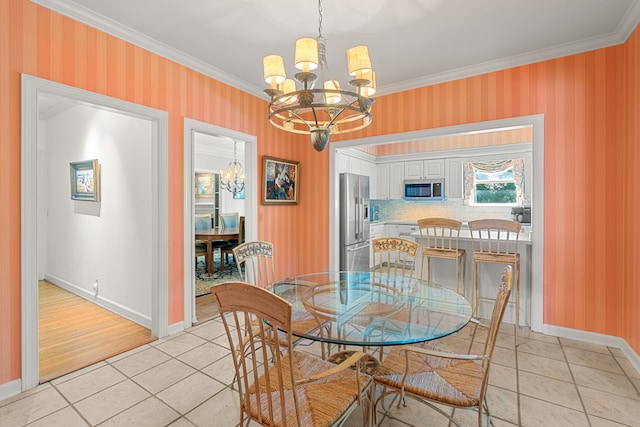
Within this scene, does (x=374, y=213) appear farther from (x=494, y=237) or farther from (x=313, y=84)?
(x=313, y=84)

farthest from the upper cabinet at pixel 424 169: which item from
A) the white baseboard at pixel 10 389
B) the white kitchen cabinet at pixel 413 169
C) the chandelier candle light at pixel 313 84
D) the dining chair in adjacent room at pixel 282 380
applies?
the white baseboard at pixel 10 389

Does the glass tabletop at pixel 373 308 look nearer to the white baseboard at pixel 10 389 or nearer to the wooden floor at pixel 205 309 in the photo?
the wooden floor at pixel 205 309

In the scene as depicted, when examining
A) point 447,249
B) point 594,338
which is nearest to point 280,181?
point 447,249

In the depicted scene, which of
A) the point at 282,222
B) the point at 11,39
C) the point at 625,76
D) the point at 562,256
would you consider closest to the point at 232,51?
the point at 11,39

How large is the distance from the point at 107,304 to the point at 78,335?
2.31 feet

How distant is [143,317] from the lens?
3.21 m

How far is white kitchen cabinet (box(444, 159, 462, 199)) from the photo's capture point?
5.84 metres

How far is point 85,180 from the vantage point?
389cm

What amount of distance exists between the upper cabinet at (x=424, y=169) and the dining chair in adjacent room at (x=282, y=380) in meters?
5.24

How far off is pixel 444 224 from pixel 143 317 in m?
3.36

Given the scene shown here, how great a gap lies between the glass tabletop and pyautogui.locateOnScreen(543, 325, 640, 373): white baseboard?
61.9 inches

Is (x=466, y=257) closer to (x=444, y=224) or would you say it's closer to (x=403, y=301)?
(x=444, y=224)

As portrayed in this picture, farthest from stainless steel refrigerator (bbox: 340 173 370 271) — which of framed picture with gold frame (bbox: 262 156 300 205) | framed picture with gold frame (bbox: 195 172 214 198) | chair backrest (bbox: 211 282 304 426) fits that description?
framed picture with gold frame (bbox: 195 172 214 198)

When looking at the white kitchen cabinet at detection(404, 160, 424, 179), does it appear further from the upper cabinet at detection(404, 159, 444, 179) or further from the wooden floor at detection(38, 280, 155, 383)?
the wooden floor at detection(38, 280, 155, 383)
